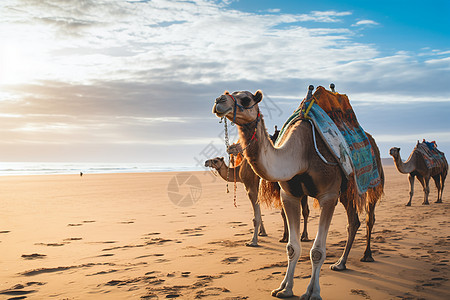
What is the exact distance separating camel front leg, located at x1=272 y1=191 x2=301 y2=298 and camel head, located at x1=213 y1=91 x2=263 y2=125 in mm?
1436

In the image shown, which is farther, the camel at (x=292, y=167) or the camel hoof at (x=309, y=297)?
the camel hoof at (x=309, y=297)

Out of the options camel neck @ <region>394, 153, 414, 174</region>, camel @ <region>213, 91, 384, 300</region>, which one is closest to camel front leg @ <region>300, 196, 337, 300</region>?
camel @ <region>213, 91, 384, 300</region>

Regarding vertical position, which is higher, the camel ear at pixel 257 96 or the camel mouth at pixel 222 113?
the camel ear at pixel 257 96

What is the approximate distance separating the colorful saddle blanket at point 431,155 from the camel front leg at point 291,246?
476 inches

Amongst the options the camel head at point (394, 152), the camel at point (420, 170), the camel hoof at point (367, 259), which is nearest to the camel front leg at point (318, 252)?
the camel hoof at point (367, 259)

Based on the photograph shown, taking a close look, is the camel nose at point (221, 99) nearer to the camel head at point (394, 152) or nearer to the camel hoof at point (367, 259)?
the camel hoof at point (367, 259)

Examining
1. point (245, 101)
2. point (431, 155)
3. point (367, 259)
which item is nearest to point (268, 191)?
point (367, 259)

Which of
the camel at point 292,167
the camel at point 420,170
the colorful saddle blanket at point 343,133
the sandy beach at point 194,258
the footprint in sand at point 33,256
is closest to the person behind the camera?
Result: the camel at point 292,167

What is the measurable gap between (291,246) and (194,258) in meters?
2.35

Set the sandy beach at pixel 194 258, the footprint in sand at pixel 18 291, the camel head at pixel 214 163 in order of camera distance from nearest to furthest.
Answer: the footprint in sand at pixel 18 291
the sandy beach at pixel 194 258
the camel head at pixel 214 163

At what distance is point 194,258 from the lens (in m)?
6.85

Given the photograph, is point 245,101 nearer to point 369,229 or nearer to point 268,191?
point 268,191

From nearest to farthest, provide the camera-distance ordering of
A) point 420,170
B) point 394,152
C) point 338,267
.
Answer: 1. point 338,267
2. point 394,152
3. point 420,170

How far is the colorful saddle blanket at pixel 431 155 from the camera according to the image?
50.3 feet
